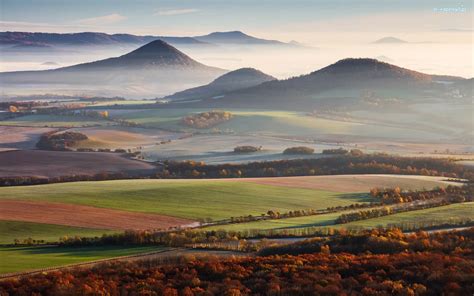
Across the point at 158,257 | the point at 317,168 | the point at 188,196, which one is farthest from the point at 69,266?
the point at 317,168

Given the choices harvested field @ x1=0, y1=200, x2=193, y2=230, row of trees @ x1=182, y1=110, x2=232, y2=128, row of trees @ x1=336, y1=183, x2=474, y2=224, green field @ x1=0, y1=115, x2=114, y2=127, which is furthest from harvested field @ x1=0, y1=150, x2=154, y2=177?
row of trees @ x1=182, y1=110, x2=232, y2=128

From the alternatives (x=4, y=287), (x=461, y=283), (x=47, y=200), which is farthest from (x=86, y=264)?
(x=47, y=200)

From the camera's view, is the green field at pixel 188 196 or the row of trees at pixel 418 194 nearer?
the green field at pixel 188 196

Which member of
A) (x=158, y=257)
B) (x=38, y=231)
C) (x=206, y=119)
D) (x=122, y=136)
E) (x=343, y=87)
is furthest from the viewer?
(x=343, y=87)

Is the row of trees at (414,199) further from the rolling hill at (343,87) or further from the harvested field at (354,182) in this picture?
the rolling hill at (343,87)

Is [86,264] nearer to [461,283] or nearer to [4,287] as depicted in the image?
[4,287]

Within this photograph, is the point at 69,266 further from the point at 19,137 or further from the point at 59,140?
the point at 19,137

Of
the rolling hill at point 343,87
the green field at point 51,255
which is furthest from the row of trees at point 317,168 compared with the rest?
the rolling hill at point 343,87
